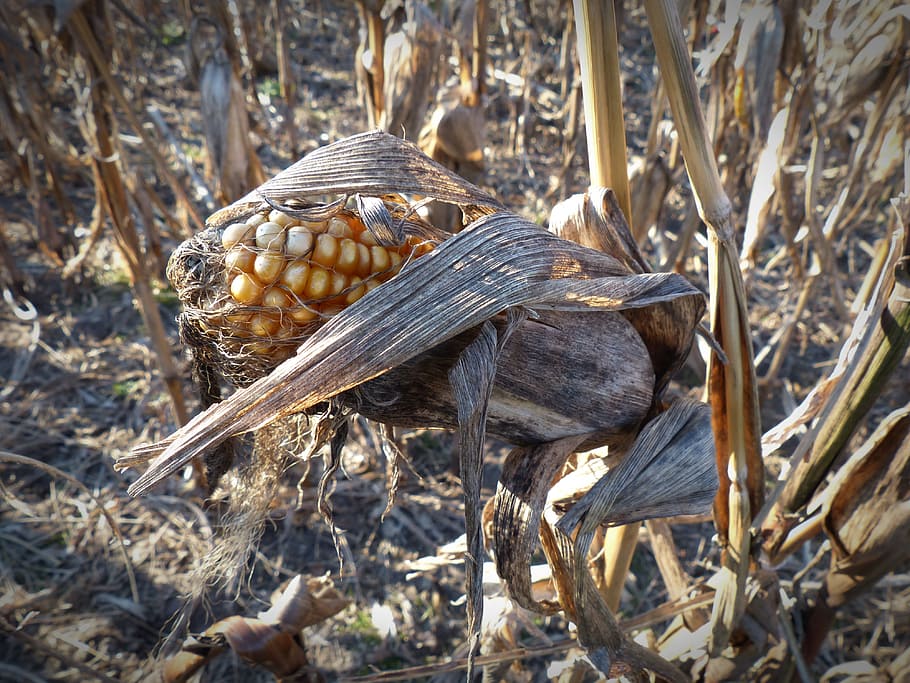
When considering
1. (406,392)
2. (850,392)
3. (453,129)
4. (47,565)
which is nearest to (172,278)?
(406,392)

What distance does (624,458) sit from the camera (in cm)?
68

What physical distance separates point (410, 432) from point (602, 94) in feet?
5.06

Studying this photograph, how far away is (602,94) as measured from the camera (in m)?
0.63

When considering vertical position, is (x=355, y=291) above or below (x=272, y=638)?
above

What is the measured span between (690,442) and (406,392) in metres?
0.35

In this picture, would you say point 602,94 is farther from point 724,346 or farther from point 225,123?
point 225,123

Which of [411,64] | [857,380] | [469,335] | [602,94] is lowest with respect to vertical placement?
[857,380]

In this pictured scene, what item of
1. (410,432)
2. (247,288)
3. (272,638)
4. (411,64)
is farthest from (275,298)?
(410,432)

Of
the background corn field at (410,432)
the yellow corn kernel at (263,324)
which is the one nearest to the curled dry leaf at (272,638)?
the background corn field at (410,432)

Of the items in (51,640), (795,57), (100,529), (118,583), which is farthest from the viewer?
(100,529)

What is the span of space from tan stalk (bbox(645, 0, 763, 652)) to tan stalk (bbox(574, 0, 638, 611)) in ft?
0.17

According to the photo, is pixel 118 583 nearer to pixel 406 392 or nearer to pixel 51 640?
pixel 51 640

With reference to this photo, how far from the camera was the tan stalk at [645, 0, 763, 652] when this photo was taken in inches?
22.8

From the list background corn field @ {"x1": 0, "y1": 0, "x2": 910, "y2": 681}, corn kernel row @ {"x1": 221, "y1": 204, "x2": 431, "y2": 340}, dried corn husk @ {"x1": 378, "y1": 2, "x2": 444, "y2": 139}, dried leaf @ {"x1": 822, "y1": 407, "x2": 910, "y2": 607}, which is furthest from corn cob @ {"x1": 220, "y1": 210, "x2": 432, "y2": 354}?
dried corn husk @ {"x1": 378, "y1": 2, "x2": 444, "y2": 139}
